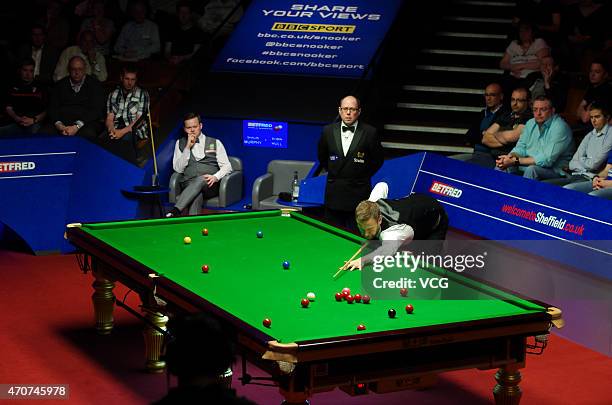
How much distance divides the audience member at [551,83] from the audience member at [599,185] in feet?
6.08

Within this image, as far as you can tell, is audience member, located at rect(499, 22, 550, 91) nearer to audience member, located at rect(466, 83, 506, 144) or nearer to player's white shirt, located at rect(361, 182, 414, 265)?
audience member, located at rect(466, 83, 506, 144)

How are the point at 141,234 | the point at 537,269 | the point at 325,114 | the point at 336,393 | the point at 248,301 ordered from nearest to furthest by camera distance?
1. the point at 248,301
2. the point at 336,393
3. the point at 141,234
4. the point at 537,269
5. the point at 325,114

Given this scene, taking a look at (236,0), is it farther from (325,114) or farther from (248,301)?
(248,301)

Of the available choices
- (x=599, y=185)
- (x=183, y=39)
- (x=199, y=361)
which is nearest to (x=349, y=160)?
(x=599, y=185)

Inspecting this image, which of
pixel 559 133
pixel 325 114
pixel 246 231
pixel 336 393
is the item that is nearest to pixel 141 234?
pixel 246 231

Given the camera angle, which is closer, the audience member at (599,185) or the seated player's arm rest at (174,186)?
the audience member at (599,185)

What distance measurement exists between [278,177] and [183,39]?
303 cm

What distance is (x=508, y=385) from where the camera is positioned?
6277 mm

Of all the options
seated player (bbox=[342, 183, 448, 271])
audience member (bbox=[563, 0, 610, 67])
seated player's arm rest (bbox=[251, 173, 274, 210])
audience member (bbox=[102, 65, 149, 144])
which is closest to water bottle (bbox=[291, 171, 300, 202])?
seated player's arm rest (bbox=[251, 173, 274, 210])

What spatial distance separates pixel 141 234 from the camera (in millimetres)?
8266

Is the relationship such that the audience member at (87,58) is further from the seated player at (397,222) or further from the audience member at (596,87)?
the seated player at (397,222)

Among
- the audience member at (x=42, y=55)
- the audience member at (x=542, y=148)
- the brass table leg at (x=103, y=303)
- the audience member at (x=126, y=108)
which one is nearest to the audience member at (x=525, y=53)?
the audience member at (x=542, y=148)

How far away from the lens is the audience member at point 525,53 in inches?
489

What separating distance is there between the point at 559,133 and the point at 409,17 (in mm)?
4398
